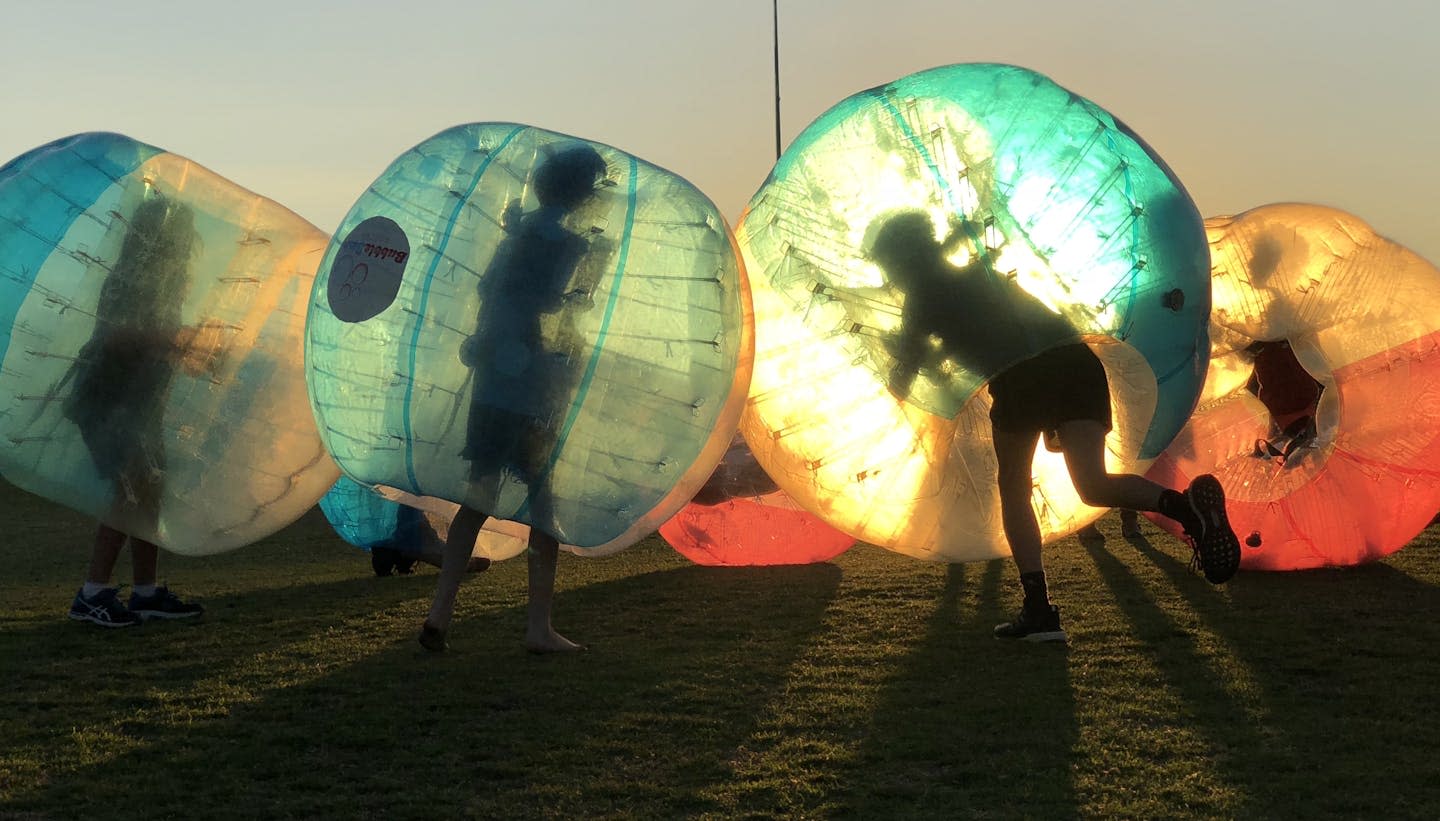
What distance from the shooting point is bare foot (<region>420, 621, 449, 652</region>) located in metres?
5.46

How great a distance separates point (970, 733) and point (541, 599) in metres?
1.92

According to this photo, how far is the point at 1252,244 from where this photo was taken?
6.86 m

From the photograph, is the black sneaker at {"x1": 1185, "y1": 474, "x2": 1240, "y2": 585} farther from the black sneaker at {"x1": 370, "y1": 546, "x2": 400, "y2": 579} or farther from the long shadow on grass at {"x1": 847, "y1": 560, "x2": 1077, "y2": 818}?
the black sneaker at {"x1": 370, "y1": 546, "x2": 400, "y2": 579}

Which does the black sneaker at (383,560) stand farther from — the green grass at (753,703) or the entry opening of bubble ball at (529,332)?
the entry opening of bubble ball at (529,332)

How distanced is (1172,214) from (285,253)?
3583 millimetres

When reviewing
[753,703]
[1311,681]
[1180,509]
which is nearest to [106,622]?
[753,703]

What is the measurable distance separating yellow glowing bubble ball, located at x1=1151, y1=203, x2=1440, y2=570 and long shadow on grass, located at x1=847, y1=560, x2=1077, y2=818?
5.75 ft

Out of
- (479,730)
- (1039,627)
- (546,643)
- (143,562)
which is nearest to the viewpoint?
(479,730)

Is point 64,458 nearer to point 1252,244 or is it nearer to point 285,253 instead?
point 285,253

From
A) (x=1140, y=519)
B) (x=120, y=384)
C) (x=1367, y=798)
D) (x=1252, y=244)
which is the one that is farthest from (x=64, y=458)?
(x=1140, y=519)

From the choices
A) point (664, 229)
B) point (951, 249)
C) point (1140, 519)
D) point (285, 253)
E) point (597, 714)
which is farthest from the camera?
point (1140, 519)

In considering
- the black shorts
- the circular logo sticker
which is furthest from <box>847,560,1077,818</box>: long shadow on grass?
the circular logo sticker

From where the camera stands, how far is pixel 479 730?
4484 mm

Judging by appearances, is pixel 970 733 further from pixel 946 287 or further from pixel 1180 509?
pixel 946 287
